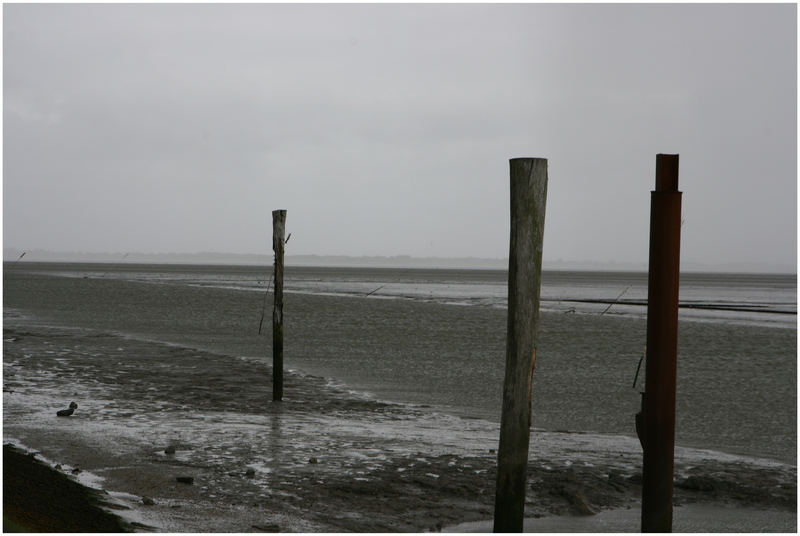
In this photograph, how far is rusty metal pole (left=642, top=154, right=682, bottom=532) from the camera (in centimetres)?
643

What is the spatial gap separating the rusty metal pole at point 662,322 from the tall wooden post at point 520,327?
89 centimetres

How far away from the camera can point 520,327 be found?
697 centimetres

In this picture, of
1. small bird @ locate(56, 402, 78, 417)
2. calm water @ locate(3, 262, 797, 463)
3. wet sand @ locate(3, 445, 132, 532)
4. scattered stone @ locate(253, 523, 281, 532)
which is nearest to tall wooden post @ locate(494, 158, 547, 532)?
scattered stone @ locate(253, 523, 281, 532)

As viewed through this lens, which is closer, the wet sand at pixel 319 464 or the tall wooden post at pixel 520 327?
the tall wooden post at pixel 520 327

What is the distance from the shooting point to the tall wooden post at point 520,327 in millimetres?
6859

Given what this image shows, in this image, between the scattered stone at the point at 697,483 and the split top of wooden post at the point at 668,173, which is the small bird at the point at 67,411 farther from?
the split top of wooden post at the point at 668,173

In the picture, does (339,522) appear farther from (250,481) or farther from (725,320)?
(725,320)

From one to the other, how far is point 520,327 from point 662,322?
3.60ft

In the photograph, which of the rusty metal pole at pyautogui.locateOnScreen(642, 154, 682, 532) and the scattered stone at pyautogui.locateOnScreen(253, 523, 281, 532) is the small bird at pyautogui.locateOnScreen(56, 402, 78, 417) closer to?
the scattered stone at pyautogui.locateOnScreen(253, 523, 281, 532)

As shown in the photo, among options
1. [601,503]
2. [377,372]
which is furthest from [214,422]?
[377,372]

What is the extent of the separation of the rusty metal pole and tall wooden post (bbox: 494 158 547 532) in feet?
2.91

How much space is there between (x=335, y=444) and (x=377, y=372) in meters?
7.62

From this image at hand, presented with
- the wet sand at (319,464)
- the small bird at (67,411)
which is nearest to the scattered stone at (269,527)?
the wet sand at (319,464)

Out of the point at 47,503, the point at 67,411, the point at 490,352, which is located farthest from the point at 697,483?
the point at 490,352
